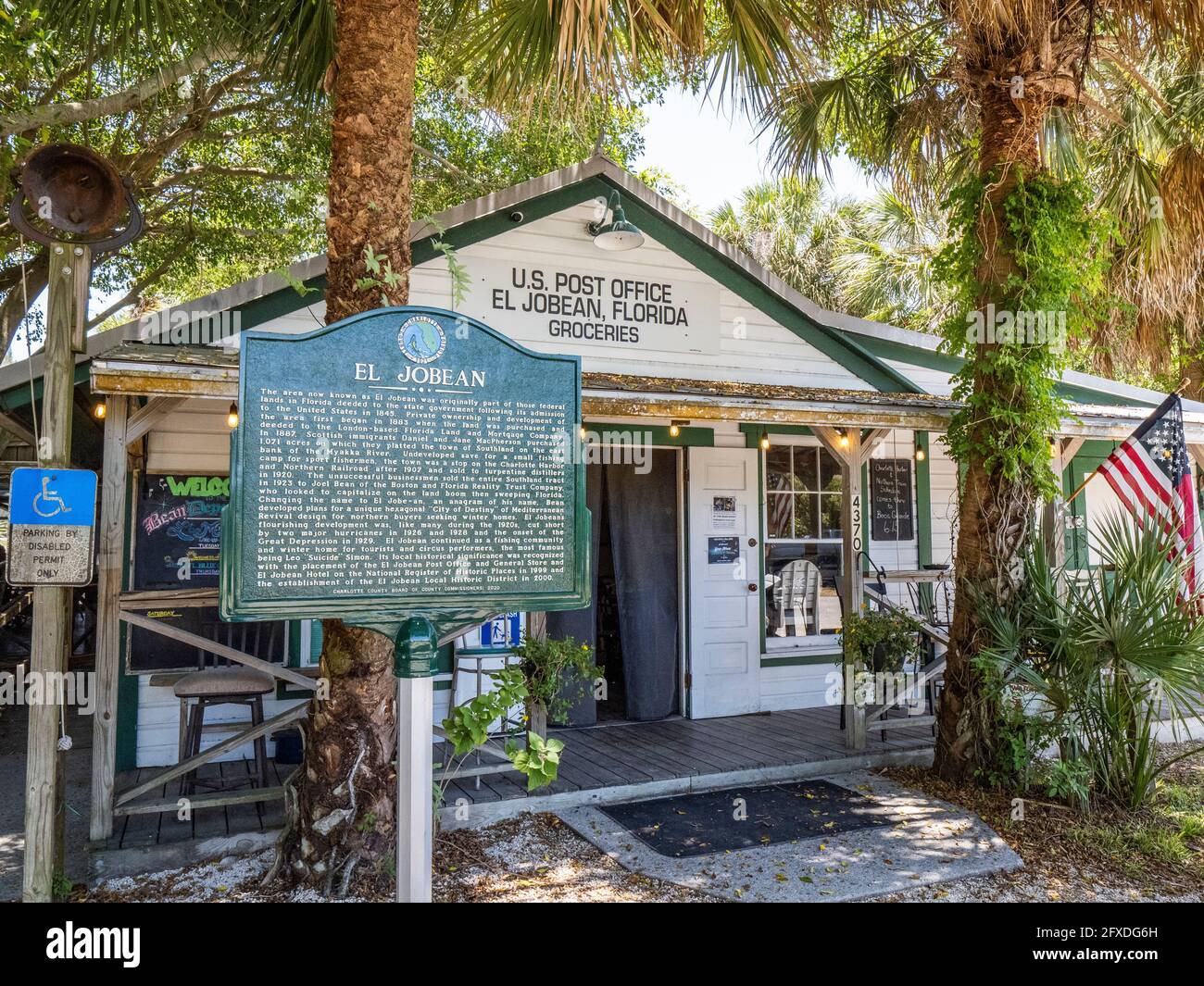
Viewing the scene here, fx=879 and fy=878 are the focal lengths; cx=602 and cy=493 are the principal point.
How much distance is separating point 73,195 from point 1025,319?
5701mm

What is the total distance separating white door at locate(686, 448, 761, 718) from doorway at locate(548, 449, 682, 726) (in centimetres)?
19

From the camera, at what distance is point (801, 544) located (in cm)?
870

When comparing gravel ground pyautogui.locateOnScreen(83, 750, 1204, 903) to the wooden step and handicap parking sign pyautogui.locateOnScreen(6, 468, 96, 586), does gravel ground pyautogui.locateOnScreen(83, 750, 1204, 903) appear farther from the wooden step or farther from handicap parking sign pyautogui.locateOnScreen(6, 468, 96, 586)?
handicap parking sign pyautogui.locateOnScreen(6, 468, 96, 586)

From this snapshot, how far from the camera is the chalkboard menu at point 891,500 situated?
29.7 ft

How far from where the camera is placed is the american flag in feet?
21.7

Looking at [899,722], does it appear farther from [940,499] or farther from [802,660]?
[940,499]

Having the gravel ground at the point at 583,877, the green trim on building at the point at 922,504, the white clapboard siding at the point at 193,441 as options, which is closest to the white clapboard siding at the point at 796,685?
the green trim on building at the point at 922,504

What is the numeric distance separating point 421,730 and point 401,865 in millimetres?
420

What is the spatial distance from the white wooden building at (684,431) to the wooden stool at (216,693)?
433 millimetres

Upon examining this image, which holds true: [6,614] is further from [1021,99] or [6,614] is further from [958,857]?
[1021,99]

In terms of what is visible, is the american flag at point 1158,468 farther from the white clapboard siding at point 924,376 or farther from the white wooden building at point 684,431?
the white clapboard siding at point 924,376

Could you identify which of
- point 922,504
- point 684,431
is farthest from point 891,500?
point 684,431
